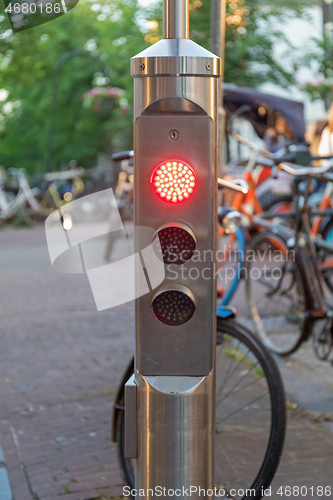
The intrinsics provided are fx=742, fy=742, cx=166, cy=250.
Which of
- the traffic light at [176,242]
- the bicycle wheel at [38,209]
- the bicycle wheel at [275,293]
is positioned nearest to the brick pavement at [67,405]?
the bicycle wheel at [275,293]

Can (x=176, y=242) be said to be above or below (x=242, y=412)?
above

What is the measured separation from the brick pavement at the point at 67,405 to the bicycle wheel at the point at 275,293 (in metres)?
0.81

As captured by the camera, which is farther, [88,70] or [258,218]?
[88,70]

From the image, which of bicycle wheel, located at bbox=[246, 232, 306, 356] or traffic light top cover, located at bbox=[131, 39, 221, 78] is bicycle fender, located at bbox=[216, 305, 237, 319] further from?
bicycle wheel, located at bbox=[246, 232, 306, 356]

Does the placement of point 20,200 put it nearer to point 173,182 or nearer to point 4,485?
point 4,485

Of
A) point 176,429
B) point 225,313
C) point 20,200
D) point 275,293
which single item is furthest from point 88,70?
point 176,429

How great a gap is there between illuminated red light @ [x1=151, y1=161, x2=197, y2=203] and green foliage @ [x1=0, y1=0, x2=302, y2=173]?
10384mm

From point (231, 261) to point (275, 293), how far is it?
0.78 metres

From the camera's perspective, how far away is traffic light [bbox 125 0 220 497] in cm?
198

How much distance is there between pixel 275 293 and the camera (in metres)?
4.99

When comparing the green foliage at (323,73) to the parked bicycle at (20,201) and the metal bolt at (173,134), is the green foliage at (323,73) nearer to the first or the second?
the parked bicycle at (20,201)

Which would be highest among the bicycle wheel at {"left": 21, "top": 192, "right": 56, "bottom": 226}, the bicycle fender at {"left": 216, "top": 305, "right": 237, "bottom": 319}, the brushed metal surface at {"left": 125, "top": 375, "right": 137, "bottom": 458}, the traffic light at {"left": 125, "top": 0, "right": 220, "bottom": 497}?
the traffic light at {"left": 125, "top": 0, "right": 220, "bottom": 497}

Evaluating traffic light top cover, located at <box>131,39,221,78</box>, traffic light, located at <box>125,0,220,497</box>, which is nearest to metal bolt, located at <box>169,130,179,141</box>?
traffic light, located at <box>125,0,220,497</box>

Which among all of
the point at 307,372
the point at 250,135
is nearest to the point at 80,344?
the point at 307,372
